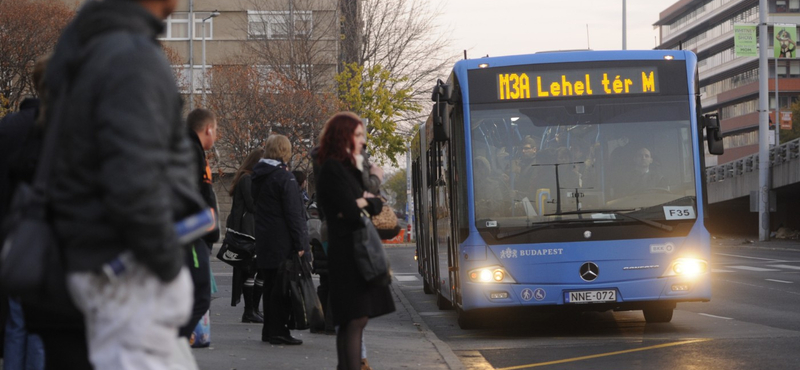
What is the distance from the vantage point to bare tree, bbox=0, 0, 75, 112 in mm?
38281

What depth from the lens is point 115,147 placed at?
9.64 ft

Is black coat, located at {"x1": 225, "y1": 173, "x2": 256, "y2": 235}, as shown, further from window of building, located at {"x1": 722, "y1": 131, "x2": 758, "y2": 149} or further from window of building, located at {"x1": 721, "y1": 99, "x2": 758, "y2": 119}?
window of building, located at {"x1": 722, "y1": 131, "x2": 758, "y2": 149}

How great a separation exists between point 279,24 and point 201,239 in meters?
40.7

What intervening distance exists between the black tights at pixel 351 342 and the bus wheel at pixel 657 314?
22.1ft

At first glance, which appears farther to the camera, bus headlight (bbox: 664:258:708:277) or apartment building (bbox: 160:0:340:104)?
apartment building (bbox: 160:0:340:104)

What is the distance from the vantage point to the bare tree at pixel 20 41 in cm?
3828

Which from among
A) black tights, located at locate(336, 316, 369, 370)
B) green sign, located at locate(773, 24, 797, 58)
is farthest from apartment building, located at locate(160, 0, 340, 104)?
black tights, located at locate(336, 316, 369, 370)

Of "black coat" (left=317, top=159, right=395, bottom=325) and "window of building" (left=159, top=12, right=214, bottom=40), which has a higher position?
"window of building" (left=159, top=12, right=214, bottom=40)

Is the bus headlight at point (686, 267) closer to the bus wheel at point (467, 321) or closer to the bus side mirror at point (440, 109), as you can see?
the bus wheel at point (467, 321)

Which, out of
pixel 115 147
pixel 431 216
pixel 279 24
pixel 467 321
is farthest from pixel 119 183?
pixel 279 24

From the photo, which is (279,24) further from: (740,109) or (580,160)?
(740,109)

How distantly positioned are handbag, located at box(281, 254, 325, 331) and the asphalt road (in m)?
1.35

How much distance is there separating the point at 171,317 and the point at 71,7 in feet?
166

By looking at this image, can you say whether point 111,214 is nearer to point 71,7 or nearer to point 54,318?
point 54,318
